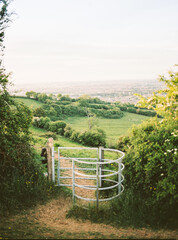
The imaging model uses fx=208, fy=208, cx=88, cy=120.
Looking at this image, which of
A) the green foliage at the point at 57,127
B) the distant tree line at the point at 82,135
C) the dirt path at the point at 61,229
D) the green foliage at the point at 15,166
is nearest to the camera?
the dirt path at the point at 61,229

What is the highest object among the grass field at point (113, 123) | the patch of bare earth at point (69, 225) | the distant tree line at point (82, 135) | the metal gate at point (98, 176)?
the metal gate at point (98, 176)

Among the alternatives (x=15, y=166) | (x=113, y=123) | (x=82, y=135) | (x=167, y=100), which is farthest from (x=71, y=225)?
(x=113, y=123)

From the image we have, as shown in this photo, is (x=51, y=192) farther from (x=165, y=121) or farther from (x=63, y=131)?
(x=63, y=131)

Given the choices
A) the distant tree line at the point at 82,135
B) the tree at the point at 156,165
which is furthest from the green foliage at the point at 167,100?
the distant tree line at the point at 82,135

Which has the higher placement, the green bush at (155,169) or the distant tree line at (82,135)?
the green bush at (155,169)

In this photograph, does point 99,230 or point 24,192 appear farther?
point 24,192

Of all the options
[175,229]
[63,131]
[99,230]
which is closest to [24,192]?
[99,230]

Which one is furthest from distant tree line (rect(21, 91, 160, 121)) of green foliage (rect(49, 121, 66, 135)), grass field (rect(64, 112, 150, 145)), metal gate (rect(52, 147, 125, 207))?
metal gate (rect(52, 147, 125, 207))

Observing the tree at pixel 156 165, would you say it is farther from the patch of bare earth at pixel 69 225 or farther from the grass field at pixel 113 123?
the grass field at pixel 113 123

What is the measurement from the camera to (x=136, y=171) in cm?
767

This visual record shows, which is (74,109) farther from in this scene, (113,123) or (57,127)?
(57,127)

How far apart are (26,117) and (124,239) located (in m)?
7.06

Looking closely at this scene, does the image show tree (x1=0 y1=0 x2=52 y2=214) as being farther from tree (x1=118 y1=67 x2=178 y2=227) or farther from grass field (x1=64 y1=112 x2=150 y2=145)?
grass field (x1=64 y1=112 x2=150 y2=145)

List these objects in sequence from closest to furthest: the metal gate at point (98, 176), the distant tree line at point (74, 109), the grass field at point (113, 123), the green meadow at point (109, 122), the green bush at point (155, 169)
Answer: the green bush at point (155, 169)
the metal gate at point (98, 176)
the grass field at point (113, 123)
the green meadow at point (109, 122)
the distant tree line at point (74, 109)
